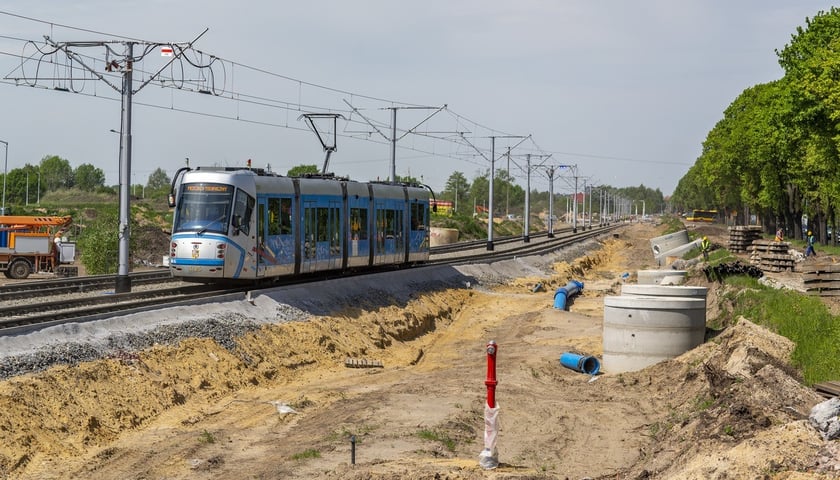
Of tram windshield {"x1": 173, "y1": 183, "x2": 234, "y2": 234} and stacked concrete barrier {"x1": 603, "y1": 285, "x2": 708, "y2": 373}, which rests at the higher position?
tram windshield {"x1": 173, "y1": 183, "x2": 234, "y2": 234}

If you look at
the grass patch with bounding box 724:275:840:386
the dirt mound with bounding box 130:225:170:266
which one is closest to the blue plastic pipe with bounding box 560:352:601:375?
the grass patch with bounding box 724:275:840:386

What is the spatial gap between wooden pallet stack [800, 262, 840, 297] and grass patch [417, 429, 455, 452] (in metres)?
15.9

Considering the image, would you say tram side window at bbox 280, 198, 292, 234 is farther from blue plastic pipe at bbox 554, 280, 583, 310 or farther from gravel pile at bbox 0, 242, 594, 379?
blue plastic pipe at bbox 554, 280, 583, 310

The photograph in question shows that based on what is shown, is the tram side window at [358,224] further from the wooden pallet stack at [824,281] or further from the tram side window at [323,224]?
the wooden pallet stack at [824,281]

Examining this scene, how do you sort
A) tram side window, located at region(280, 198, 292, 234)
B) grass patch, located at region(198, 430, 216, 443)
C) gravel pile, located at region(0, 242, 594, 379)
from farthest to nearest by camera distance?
tram side window, located at region(280, 198, 292, 234), gravel pile, located at region(0, 242, 594, 379), grass patch, located at region(198, 430, 216, 443)

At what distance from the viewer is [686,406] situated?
17.7 meters

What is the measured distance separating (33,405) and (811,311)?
15131 mm

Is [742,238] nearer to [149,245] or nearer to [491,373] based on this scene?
[149,245]

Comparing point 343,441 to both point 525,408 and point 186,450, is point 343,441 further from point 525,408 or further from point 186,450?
point 525,408

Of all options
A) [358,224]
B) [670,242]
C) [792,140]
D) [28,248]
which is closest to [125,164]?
[358,224]

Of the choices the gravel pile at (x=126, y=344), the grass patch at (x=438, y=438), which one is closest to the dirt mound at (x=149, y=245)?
the gravel pile at (x=126, y=344)

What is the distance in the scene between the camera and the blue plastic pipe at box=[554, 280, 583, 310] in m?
37.2

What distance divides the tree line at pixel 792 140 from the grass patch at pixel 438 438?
115 feet

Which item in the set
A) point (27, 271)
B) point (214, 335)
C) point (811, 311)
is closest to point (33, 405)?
point (214, 335)
